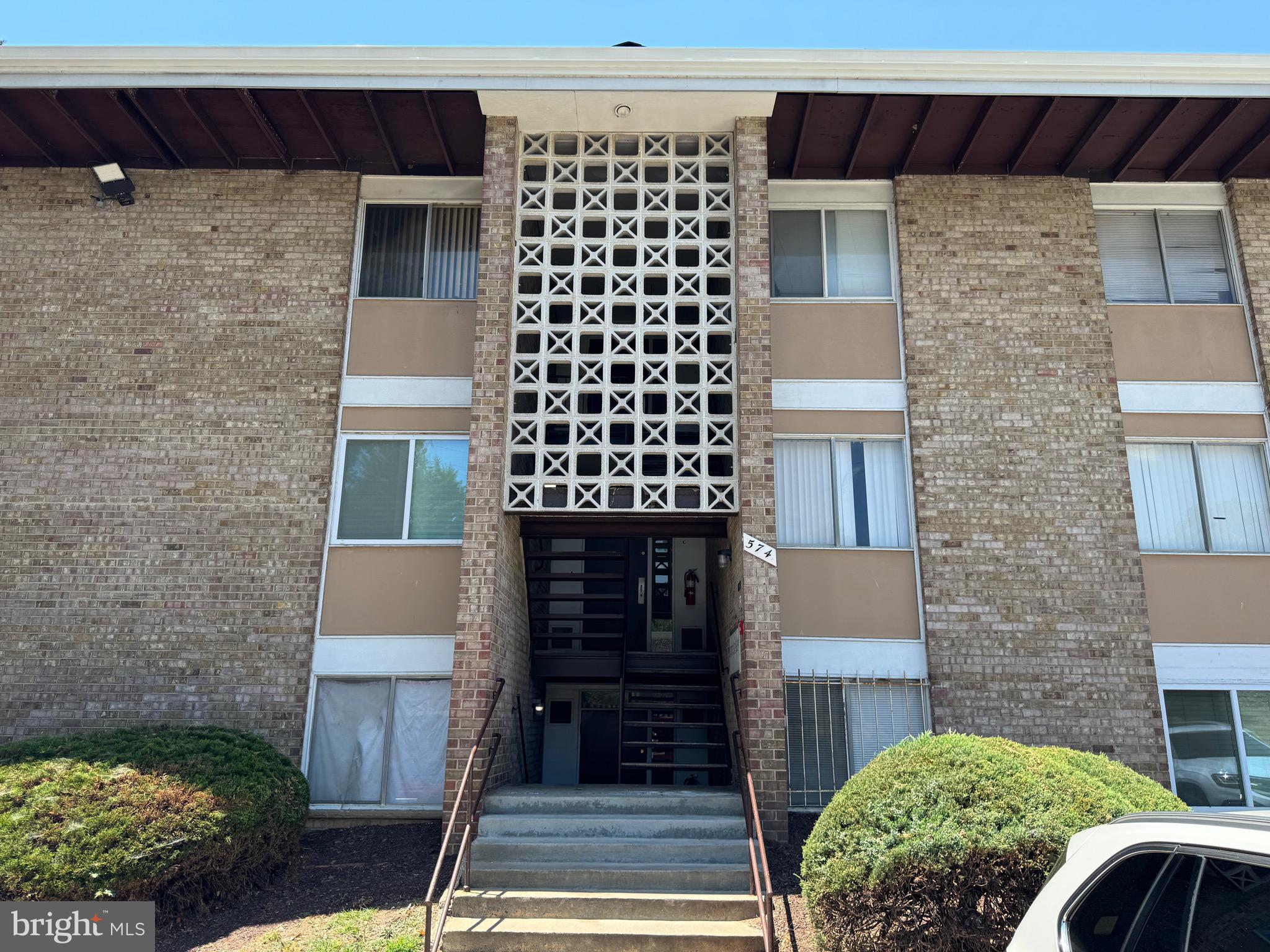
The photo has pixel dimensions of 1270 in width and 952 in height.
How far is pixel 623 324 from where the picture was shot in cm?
1038

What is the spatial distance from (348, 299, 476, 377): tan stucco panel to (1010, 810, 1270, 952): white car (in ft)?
29.0

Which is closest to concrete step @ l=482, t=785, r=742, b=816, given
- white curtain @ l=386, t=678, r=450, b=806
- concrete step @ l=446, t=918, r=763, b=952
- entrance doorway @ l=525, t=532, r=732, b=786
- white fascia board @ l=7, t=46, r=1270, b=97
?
entrance doorway @ l=525, t=532, r=732, b=786

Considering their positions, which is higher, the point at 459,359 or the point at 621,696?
the point at 459,359

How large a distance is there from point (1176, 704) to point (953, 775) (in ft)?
17.7

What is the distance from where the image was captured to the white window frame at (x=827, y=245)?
11.3 metres

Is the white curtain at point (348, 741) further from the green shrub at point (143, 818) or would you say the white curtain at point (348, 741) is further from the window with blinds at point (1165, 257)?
the window with blinds at point (1165, 257)

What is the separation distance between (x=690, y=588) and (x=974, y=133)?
7.49 metres

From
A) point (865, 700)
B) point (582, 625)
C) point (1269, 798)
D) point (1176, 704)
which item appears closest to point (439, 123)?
point (582, 625)

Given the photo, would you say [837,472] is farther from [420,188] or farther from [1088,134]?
[420,188]

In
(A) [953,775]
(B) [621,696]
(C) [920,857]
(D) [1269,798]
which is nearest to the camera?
(C) [920,857]

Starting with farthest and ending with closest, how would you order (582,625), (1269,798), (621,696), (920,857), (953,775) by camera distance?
(582,625), (621,696), (1269,798), (953,775), (920,857)

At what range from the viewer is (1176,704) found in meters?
10.1

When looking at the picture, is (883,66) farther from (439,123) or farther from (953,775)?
(953,775)

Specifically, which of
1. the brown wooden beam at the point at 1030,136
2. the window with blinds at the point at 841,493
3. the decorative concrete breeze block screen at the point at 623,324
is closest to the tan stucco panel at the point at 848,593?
the window with blinds at the point at 841,493
